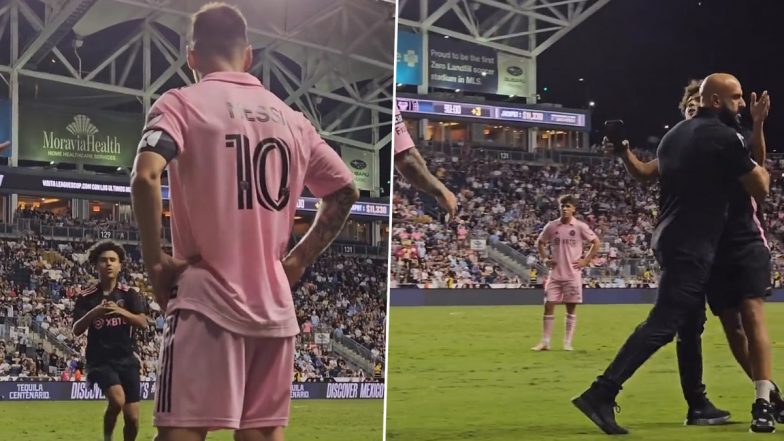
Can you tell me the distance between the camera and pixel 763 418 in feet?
11.7

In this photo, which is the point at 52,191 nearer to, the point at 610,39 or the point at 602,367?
the point at 602,367

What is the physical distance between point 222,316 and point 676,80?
560 centimetres

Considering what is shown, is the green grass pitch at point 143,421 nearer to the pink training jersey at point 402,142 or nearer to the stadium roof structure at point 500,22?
the pink training jersey at point 402,142

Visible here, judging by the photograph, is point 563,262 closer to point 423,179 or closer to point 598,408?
point 598,408

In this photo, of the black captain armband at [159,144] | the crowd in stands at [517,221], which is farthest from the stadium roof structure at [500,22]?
the black captain armband at [159,144]

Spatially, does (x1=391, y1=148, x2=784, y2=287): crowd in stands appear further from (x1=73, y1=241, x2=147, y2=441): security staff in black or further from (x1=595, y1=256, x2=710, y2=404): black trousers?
(x1=595, y1=256, x2=710, y2=404): black trousers

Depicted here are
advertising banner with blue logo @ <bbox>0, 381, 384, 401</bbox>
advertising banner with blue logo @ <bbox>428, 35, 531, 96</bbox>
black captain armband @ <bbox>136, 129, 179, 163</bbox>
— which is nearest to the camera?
black captain armband @ <bbox>136, 129, 179, 163</bbox>

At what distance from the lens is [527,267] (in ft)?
42.5

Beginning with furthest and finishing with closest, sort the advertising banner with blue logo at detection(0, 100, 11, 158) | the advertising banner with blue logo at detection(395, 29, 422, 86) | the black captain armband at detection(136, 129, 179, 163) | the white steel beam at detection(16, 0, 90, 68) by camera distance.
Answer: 1. the advertising banner with blue logo at detection(395, 29, 422, 86)
2. the advertising banner with blue logo at detection(0, 100, 11, 158)
3. the white steel beam at detection(16, 0, 90, 68)
4. the black captain armband at detection(136, 129, 179, 163)

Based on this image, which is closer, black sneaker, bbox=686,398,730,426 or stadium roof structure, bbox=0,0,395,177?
black sneaker, bbox=686,398,730,426

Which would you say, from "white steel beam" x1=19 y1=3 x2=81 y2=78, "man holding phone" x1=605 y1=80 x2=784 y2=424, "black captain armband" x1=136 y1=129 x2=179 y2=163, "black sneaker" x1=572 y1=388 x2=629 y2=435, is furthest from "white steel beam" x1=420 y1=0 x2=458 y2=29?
"black captain armband" x1=136 y1=129 x2=179 y2=163

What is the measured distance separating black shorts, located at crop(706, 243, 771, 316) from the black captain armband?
2510 millimetres

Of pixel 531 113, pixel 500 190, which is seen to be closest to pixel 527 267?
pixel 500 190

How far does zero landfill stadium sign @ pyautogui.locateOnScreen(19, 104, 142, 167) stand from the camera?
539 cm
